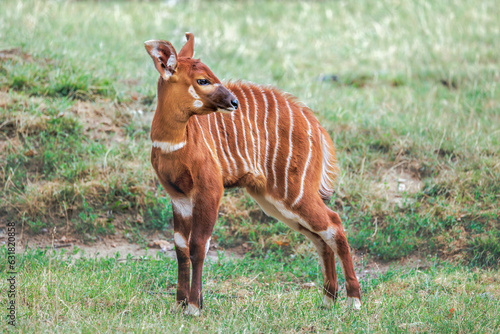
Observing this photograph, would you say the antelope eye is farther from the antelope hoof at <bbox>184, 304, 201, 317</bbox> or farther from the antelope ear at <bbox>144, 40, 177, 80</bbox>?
→ the antelope hoof at <bbox>184, 304, 201, 317</bbox>

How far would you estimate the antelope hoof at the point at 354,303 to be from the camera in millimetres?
4258

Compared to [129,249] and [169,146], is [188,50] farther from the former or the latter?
[129,249]

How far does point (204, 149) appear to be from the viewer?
12.8 feet

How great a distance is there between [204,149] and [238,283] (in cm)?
153

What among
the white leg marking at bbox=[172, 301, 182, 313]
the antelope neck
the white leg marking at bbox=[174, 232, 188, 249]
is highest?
the antelope neck

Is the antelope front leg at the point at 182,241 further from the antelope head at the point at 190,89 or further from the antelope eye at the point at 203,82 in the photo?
the antelope eye at the point at 203,82

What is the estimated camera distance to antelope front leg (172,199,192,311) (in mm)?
3908

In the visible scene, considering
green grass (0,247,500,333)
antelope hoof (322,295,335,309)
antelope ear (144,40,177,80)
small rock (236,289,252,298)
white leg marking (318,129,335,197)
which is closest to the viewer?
antelope ear (144,40,177,80)

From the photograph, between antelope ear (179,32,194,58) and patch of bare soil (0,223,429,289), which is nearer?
antelope ear (179,32,194,58)

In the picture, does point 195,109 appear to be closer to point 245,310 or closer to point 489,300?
point 245,310

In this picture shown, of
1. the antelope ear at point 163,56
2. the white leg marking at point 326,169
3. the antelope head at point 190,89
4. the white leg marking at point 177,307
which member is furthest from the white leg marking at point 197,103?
the white leg marking at point 177,307

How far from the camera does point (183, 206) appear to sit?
3.90 metres

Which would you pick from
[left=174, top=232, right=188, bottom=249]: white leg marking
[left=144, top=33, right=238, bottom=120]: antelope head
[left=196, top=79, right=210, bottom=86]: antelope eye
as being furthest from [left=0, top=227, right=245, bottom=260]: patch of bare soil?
[left=196, top=79, right=210, bottom=86]: antelope eye

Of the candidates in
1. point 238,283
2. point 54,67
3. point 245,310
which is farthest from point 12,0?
point 245,310
